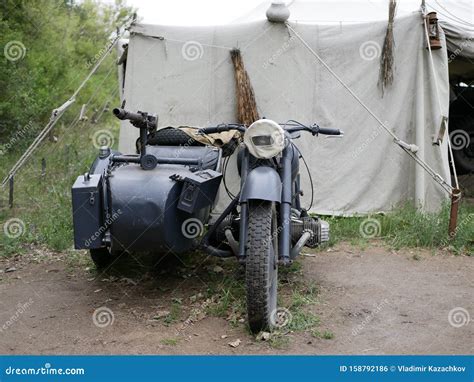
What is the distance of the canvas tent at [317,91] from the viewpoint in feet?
21.7

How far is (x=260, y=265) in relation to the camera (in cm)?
360

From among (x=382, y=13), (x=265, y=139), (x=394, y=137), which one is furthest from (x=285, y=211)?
(x=382, y=13)

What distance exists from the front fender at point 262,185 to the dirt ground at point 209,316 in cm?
82

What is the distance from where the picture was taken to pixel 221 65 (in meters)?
6.73

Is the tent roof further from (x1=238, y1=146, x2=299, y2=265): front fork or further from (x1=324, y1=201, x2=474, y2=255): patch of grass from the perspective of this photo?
(x1=238, y1=146, x2=299, y2=265): front fork

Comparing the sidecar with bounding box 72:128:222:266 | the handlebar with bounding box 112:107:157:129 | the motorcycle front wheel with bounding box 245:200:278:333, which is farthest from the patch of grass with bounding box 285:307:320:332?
the handlebar with bounding box 112:107:157:129

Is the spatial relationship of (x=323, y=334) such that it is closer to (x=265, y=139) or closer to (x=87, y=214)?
(x=265, y=139)

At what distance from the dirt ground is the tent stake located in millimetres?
267

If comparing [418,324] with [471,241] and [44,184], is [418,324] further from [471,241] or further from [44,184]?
[44,184]

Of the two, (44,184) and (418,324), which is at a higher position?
(44,184)

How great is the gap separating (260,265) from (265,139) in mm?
792

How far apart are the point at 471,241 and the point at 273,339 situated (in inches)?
109

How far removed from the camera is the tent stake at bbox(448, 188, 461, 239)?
5.61 m

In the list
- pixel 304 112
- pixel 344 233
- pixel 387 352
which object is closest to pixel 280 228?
pixel 387 352
